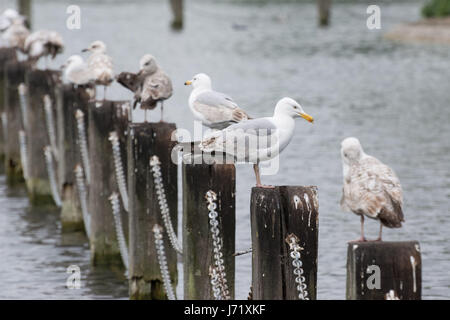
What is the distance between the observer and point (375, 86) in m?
27.7

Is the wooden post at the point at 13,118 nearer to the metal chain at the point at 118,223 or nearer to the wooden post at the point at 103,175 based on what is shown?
the wooden post at the point at 103,175

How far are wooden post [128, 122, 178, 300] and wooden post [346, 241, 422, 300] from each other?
12.0ft

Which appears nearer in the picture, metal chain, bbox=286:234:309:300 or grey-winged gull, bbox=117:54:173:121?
metal chain, bbox=286:234:309:300

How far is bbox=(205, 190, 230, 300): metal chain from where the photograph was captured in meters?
7.40

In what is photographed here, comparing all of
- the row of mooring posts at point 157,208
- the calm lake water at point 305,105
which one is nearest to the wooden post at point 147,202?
the row of mooring posts at point 157,208

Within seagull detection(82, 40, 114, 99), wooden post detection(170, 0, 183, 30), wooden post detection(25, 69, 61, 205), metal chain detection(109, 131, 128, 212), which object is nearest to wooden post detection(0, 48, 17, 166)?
wooden post detection(25, 69, 61, 205)

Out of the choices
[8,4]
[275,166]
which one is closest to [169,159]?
[275,166]

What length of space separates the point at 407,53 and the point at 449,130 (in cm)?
1454

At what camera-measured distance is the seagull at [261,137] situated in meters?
7.14

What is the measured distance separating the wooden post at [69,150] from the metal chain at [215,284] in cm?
479

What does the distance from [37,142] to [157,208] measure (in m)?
6.07

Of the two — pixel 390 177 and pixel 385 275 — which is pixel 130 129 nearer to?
pixel 390 177

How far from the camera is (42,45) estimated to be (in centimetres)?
1617

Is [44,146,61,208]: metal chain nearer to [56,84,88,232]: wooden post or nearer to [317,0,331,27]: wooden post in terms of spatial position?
[56,84,88,232]: wooden post
